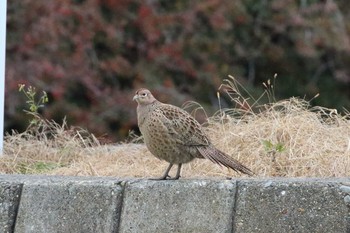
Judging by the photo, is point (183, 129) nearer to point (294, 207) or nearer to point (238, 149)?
point (294, 207)

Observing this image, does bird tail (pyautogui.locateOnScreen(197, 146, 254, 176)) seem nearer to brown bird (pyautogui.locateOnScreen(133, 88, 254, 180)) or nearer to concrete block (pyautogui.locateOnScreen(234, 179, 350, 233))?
brown bird (pyautogui.locateOnScreen(133, 88, 254, 180))

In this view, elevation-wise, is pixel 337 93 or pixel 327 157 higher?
pixel 327 157

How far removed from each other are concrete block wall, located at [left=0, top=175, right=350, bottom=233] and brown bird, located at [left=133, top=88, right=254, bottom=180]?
33cm

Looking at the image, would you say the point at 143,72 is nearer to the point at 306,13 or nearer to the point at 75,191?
the point at 306,13

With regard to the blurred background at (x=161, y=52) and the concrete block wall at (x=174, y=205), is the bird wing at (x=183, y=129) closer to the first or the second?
the concrete block wall at (x=174, y=205)

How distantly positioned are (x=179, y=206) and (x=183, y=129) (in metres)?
0.57

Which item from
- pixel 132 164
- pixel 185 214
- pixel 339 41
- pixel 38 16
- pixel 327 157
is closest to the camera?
pixel 185 214

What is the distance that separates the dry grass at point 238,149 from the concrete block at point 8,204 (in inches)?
50.7

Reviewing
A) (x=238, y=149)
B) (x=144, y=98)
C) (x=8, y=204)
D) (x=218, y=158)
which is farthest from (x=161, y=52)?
(x=8, y=204)

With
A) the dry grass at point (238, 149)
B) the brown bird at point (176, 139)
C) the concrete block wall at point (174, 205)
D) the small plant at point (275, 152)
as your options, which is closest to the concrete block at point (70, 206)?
the concrete block wall at point (174, 205)

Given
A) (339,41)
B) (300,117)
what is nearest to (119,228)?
(300,117)

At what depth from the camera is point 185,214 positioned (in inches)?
287

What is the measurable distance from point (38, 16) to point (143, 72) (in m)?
1.48

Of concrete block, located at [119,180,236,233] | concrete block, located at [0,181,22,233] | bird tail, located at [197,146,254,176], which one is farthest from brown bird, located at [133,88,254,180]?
concrete block, located at [0,181,22,233]
